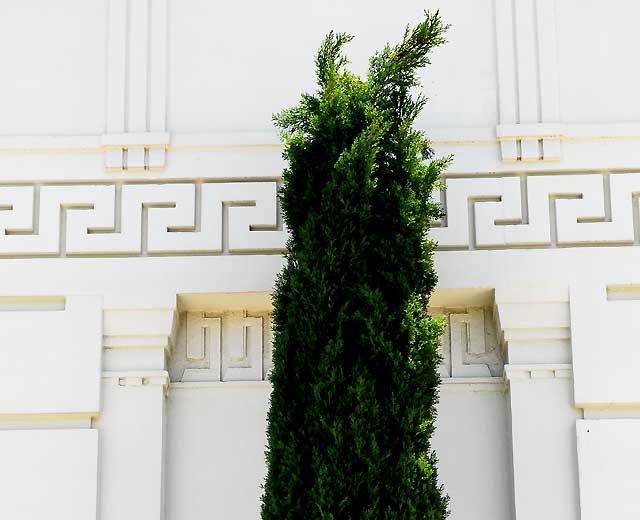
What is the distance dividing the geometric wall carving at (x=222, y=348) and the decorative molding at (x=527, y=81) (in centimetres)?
157

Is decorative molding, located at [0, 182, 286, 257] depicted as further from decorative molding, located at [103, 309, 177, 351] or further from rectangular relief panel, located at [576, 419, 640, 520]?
rectangular relief panel, located at [576, 419, 640, 520]

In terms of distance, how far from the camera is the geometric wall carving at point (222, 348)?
8148 millimetres

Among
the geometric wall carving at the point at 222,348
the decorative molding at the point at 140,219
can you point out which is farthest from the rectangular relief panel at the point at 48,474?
the decorative molding at the point at 140,219

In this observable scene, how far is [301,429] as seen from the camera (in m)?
7.15

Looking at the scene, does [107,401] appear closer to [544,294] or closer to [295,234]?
[295,234]

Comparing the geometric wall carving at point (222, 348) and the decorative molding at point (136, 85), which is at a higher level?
the decorative molding at point (136, 85)

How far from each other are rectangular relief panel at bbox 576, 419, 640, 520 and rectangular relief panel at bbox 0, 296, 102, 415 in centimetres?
242

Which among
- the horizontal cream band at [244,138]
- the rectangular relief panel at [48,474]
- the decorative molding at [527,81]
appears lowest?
the rectangular relief panel at [48,474]

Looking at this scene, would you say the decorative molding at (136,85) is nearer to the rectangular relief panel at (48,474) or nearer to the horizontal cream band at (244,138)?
the horizontal cream band at (244,138)

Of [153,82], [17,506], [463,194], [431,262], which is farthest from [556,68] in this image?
[17,506]

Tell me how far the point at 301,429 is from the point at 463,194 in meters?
1.71

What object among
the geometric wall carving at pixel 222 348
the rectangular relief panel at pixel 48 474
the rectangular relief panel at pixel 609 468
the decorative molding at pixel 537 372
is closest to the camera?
the rectangular relief panel at pixel 609 468

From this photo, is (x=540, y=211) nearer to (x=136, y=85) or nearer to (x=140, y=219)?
(x=140, y=219)

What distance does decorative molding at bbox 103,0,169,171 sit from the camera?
824 centimetres
